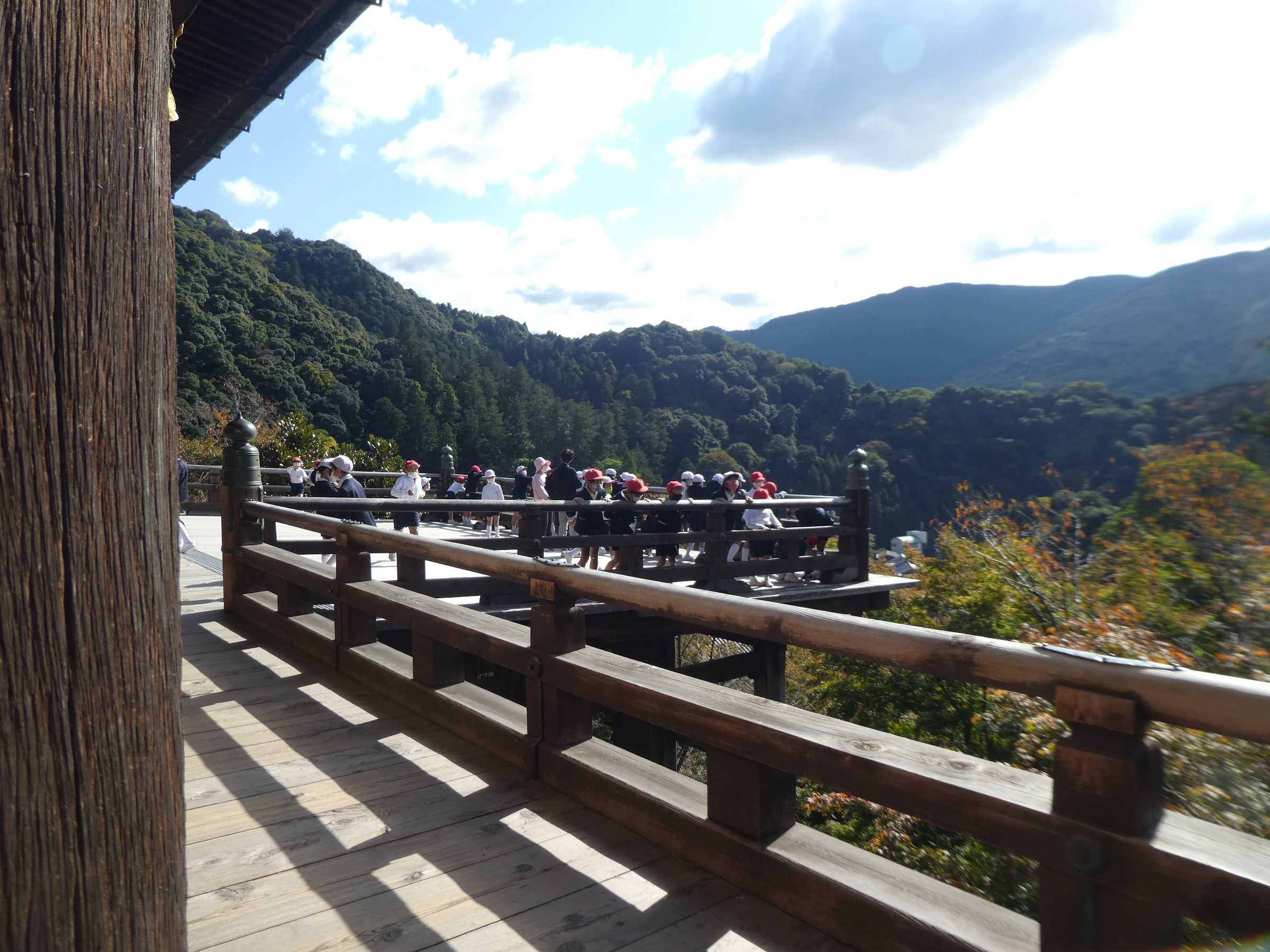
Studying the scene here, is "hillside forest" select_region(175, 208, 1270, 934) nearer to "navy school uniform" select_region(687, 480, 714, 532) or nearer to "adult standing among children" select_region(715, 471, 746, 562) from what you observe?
"adult standing among children" select_region(715, 471, 746, 562)

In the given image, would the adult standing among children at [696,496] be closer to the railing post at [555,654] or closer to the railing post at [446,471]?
the railing post at [446,471]

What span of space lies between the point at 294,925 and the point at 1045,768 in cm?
405

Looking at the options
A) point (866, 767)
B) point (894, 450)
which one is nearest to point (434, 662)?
point (866, 767)

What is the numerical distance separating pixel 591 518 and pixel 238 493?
11.5 ft

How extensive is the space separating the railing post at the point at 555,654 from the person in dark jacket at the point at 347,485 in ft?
15.9

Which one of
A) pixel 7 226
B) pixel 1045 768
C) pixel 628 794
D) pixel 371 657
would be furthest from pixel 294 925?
pixel 1045 768

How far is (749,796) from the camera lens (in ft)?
7.48

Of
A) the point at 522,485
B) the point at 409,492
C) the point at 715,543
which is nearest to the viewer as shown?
the point at 715,543

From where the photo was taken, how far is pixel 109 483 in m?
1.18

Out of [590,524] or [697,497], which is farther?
[697,497]

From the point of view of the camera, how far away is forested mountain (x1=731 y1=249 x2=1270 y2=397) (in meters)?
65.4

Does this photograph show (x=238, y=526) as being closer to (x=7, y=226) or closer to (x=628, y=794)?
(x=628, y=794)

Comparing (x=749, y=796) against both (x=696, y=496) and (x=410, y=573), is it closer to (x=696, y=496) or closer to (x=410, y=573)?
(x=410, y=573)

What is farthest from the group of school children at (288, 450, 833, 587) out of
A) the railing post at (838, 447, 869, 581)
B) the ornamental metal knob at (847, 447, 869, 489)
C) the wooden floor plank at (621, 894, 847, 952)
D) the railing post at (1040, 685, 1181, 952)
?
the railing post at (1040, 685, 1181, 952)
